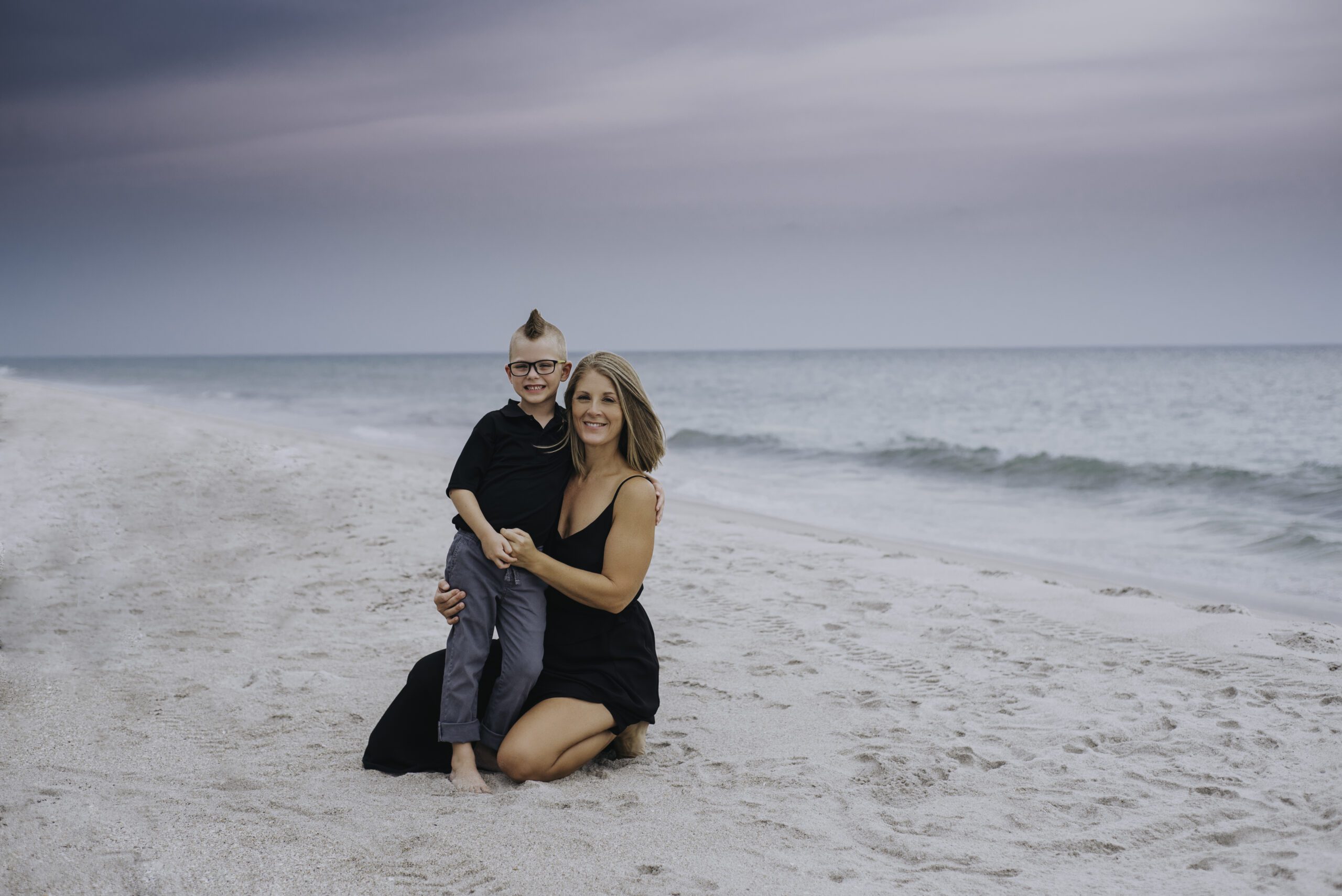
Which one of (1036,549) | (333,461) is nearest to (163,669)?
(333,461)

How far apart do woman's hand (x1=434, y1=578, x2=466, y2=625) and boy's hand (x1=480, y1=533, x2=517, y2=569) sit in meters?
0.23

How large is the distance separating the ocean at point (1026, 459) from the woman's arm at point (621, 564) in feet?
18.7

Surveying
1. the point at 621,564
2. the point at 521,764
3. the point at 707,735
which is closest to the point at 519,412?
the point at 621,564

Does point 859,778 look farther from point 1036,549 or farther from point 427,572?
point 1036,549

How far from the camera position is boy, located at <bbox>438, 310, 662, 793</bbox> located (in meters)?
3.53

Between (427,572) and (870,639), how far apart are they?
344 cm

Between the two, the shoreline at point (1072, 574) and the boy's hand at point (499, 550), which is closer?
the boy's hand at point (499, 550)

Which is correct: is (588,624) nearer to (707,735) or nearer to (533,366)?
(707,735)

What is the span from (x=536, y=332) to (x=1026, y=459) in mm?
13740

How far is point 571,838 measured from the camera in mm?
3125

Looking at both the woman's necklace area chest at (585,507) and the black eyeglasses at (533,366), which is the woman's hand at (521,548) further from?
the black eyeglasses at (533,366)

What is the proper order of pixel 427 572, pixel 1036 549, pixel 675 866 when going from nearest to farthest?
pixel 675 866, pixel 427 572, pixel 1036 549

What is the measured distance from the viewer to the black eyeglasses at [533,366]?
3617 mm

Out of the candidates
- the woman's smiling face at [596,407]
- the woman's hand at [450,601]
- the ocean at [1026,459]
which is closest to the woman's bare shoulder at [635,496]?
the woman's smiling face at [596,407]
